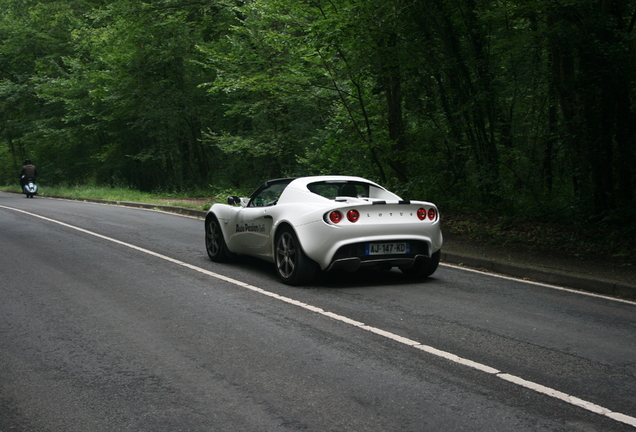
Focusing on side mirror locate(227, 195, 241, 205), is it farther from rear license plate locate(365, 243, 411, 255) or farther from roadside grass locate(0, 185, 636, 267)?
roadside grass locate(0, 185, 636, 267)

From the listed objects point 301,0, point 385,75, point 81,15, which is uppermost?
point 81,15

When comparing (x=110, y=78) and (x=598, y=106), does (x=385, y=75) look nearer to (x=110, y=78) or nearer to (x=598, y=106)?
(x=598, y=106)

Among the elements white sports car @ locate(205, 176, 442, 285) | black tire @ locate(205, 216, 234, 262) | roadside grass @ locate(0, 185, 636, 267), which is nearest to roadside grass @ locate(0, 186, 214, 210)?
roadside grass @ locate(0, 185, 636, 267)

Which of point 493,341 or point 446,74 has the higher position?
point 446,74

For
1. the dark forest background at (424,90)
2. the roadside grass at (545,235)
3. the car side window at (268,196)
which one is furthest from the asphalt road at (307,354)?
the dark forest background at (424,90)

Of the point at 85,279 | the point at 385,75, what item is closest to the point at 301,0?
the point at 385,75

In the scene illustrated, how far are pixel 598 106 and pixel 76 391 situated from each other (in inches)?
383

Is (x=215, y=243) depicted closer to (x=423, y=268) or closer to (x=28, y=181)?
(x=423, y=268)

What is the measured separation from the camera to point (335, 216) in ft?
25.5

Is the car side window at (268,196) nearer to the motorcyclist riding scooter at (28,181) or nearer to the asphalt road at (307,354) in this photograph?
the asphalt road at (307,354)

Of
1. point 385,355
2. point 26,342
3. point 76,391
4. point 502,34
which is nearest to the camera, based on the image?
point 76,391

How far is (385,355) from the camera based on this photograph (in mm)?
5027

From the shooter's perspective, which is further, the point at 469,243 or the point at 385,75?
the point at 385,75

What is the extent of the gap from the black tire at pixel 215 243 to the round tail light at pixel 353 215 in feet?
8.92
